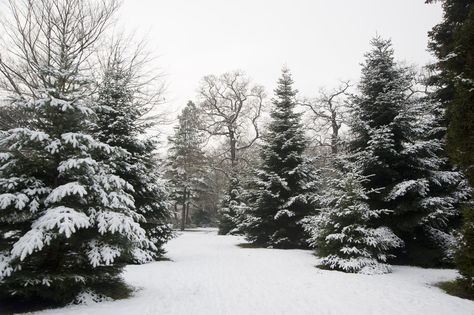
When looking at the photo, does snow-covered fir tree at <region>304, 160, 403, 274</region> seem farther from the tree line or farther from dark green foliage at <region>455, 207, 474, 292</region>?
dark green foliage at <region>455, 207, 474, 292</region>

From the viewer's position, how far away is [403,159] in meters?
12.4

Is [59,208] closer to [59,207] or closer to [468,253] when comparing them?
[59,207]

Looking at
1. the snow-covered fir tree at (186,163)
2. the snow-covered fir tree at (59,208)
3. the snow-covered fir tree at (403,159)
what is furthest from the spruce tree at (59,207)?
the snow-covered fir tree at (186,163)

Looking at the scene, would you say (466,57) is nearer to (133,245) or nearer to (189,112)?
(133,245)

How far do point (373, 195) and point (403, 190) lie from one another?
162 cm

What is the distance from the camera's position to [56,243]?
6.33 metres

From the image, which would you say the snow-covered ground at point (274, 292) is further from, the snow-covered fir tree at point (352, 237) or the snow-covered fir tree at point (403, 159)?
the snow-covered fir tree at point (403, 159)

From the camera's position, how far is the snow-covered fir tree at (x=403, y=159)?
1123 centimetres

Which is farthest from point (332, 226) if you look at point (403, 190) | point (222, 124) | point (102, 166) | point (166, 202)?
point (222, 124)

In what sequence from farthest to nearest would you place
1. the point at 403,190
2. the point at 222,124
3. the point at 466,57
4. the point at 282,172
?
the point at 222,124
the point at 282,172
the point at 403,190
the point at 466,57

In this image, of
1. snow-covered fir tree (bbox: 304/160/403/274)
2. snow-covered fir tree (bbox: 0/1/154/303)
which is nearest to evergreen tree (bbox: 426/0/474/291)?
snow-covered fir tree (bbox: 304/160/403/274)

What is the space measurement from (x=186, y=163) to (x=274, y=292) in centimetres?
2853

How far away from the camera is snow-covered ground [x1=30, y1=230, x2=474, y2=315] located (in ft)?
20.6

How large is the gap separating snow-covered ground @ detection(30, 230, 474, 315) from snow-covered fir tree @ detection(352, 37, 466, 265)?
5.11 ft
